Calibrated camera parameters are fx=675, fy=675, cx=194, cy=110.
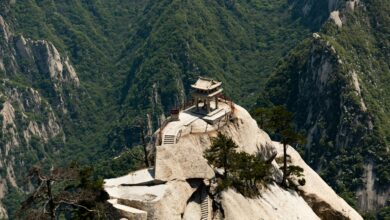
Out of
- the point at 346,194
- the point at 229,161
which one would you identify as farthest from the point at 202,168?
the point at 346,194

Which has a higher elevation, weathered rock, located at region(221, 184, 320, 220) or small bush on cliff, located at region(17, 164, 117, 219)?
small bush on cliff, located at region(17, 164, 117, 219)

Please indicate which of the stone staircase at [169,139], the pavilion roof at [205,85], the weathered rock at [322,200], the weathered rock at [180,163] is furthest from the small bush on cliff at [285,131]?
the stone staircase at [169,139]

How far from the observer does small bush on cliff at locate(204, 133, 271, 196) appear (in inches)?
3413

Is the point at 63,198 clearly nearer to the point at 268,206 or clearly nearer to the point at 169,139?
the point at 169,139

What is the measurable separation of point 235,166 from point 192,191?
22.8ft

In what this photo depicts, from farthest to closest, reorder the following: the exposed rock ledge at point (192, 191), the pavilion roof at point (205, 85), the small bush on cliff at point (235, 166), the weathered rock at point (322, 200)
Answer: the weathered rock at point (322, 200), the pavilion roof at point (205, 85), the small bush on cliff at point (235, 166), the exposed rock ledge at point (192, 191)

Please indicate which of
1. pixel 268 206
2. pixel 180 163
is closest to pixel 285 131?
pixel 268 206

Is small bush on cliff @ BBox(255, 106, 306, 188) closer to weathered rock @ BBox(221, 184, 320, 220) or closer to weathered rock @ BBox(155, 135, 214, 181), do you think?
weathered rock @ BBox(221, 184, 320, 220)

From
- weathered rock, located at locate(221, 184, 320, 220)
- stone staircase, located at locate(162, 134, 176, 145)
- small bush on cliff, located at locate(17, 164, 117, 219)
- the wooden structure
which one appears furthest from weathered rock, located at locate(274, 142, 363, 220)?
small bush on cliff, located at locate(17, 164, 117, 219)

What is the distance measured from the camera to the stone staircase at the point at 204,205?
84.9m

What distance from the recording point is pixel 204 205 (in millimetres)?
85875

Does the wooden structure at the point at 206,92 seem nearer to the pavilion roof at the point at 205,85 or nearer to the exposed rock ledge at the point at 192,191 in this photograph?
the pavilion roof at the point at 205,85

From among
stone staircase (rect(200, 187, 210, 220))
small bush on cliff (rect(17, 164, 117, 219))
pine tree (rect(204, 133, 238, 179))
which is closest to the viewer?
small bush on cliff (rect(17, 164, 117, 219))

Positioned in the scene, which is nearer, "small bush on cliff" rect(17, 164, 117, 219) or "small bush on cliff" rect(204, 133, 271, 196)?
"small bush on cliff" rect(17, 164, 117, 219)
